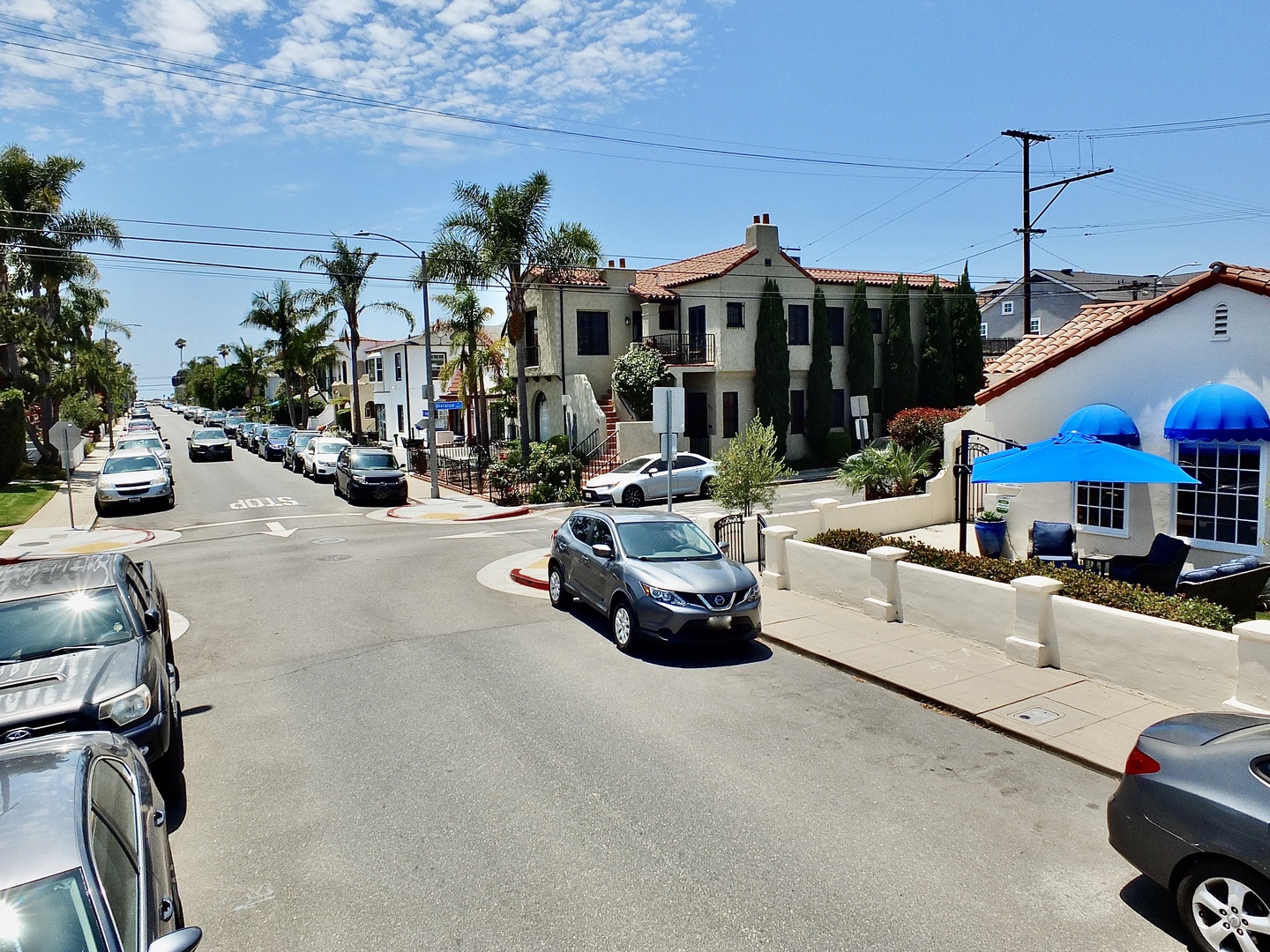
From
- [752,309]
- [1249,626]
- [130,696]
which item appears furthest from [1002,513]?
[752,309]

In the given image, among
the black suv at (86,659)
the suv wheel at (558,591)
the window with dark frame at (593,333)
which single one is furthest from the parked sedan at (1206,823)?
the window with dark frame at (593,333)

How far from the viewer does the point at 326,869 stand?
5695 mm

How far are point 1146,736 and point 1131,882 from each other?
975 mm

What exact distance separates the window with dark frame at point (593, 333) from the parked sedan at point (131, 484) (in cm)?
1529

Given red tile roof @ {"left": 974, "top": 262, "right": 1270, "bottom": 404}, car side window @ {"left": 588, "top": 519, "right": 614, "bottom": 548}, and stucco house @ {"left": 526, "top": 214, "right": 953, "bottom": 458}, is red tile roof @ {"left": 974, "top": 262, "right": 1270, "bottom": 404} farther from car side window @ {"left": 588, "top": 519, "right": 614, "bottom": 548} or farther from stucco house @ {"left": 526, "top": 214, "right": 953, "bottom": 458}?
stucco house @ {"left": 526, "top": 214, "right": 953, "bottom": 458}

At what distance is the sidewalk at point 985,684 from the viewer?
25.3 feet

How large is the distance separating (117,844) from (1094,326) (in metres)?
15.7

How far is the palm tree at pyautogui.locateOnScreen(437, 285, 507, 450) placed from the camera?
3459 centimetres

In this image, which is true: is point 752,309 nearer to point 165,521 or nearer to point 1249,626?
point 165,521

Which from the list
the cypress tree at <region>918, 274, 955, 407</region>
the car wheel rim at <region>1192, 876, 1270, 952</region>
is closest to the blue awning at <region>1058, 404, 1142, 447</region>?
the car wheel rim at <region>1192, 876, 1270, 952</region>

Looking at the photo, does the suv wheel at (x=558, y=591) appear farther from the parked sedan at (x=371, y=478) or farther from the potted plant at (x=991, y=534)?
the parked sedan at (x=371, y=478)

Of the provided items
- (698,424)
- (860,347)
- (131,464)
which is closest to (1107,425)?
(698,424)

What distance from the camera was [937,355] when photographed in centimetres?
3794

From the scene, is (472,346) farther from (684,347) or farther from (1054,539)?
(1054,539)
